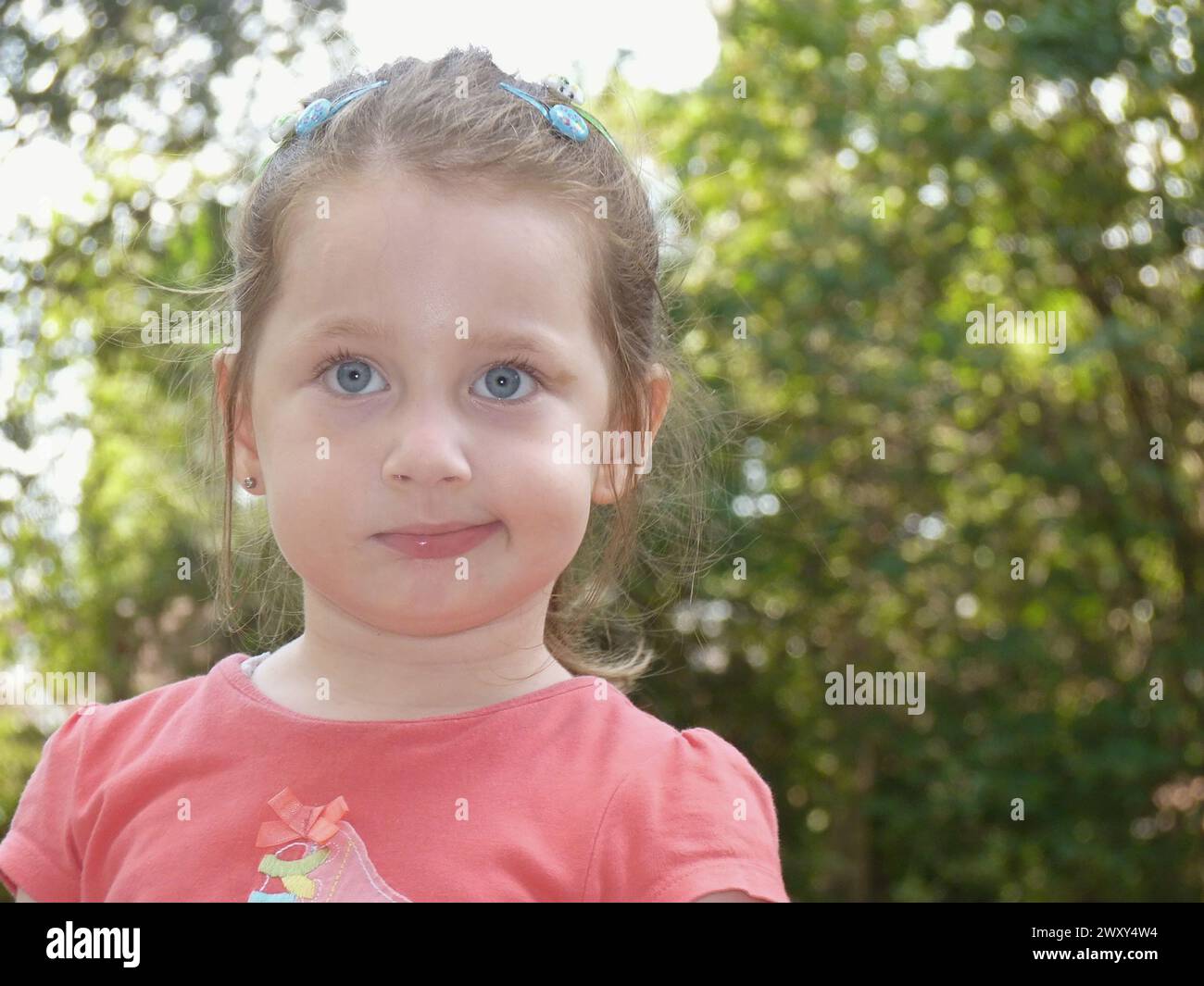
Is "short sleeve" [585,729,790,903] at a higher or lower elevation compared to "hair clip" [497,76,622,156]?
lower

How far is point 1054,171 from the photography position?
448cm

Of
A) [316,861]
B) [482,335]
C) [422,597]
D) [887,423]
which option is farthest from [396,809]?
[887,423]

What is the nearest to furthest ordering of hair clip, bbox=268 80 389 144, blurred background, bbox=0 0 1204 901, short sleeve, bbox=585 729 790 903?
short sleeve, bbox=585 729 790 903 < hair clip, bbox=268 80 389 144 < blurred background, bbox=0 0 1204 901

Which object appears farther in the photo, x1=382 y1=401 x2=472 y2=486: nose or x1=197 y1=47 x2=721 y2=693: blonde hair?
x1=197 y1=47 x2=721 y2=693: blonde hair

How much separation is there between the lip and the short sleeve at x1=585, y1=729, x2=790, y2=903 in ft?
0.86

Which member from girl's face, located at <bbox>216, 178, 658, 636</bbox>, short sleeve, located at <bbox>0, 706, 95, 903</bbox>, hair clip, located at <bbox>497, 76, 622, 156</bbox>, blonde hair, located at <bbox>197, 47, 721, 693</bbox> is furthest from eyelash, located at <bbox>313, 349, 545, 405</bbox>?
short sleeve, located at <bbox>0, 706, 95, 903</bbox>

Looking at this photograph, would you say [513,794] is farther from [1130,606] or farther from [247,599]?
[1130,606]

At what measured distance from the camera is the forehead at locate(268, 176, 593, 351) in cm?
128

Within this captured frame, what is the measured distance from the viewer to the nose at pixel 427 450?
48.9 inches

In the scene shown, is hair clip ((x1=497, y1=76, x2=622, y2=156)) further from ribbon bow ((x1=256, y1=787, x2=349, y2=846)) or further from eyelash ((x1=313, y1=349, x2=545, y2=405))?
ribbon bow ((x1=256, y1=787, x2=349, y2=846))

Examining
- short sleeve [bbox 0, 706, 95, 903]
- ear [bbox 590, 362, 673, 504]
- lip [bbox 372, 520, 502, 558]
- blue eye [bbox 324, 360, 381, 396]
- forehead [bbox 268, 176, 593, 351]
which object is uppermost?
forehead [bbox 268, 176, 593, 351]

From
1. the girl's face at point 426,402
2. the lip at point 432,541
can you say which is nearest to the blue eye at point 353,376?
the girl's face at point 426,402

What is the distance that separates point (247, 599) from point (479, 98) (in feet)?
7.86
